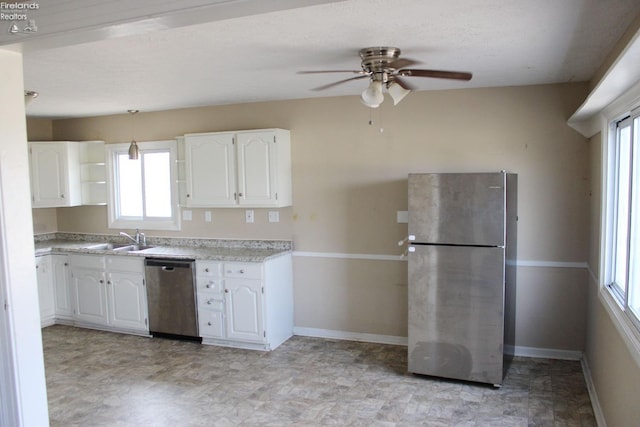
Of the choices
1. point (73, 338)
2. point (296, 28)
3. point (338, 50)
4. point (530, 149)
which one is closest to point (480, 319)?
point (530, 149)

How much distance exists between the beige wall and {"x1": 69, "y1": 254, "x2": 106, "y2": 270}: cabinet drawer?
2.88ft

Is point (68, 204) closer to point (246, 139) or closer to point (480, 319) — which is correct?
point (246, 139)

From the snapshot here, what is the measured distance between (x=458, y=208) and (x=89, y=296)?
394 cm

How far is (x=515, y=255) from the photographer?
398cm

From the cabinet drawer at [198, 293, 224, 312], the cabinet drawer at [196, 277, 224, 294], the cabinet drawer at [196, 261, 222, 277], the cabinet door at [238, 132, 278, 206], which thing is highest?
the cabinet door at [238, 132, 278, 206]

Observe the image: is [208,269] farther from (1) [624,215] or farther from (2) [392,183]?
(1) [624,215]

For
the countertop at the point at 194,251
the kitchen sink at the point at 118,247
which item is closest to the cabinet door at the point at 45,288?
the countertop at the point at 194,251

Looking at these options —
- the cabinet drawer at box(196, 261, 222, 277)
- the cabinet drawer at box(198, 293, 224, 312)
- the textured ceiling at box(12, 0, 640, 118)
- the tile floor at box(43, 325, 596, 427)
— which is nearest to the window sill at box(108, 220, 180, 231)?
the cabinet drawer at box(196, 261, 222, 277)

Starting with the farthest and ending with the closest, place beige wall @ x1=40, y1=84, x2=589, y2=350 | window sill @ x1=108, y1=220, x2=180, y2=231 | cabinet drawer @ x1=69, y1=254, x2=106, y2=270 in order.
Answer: window sill @ x1=108, y1=220, x2=180, y2=231 → cabinet drawer @ x1=69, y1=254, x2=106, y2=270 → beige wall @ x1=40, y1=84, x2=589, y2=350

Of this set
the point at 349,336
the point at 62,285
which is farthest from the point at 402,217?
the point at 62,285

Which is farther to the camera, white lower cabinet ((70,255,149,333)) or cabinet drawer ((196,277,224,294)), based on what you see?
white lower cabinet ((70,255,149,333))

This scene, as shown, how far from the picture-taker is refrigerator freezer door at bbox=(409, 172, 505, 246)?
3441 mm

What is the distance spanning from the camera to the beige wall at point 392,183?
3.96 meters

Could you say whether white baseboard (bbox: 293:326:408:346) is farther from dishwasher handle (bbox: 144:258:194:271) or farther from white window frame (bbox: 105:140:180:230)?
white window frame (bbox: 105:140:180:230)
